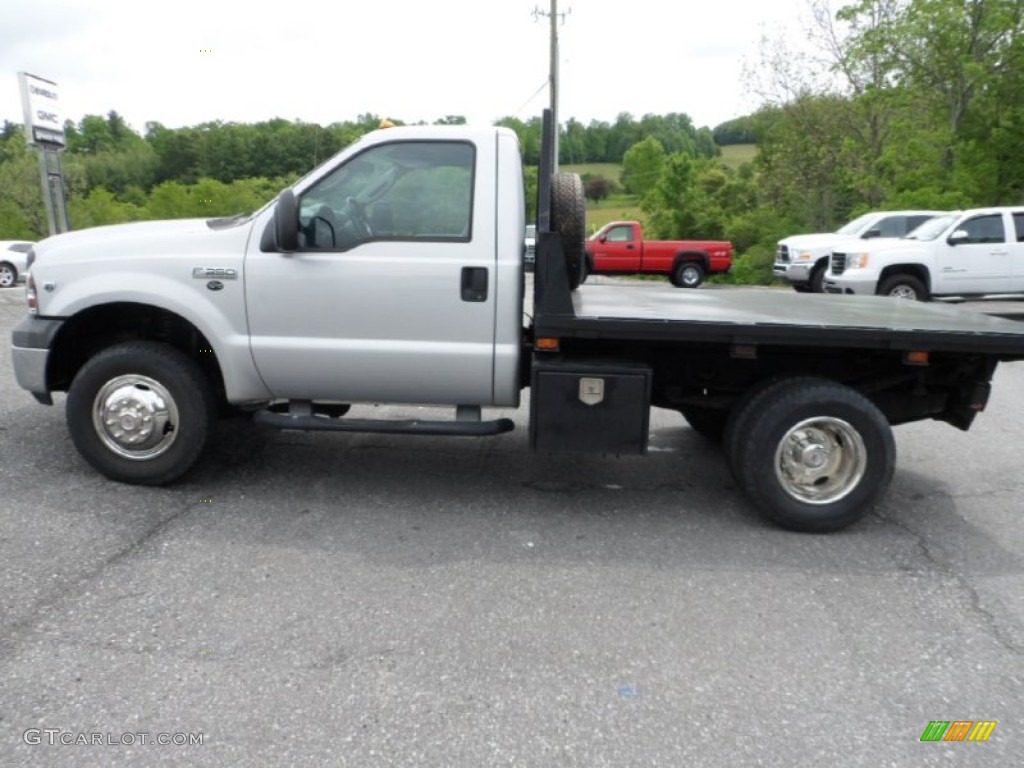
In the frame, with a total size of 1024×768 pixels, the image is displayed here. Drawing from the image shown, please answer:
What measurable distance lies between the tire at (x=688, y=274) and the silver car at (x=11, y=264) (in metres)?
17.7

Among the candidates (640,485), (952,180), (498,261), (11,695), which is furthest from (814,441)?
(952,180)

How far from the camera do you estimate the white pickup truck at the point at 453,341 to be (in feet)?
14.4

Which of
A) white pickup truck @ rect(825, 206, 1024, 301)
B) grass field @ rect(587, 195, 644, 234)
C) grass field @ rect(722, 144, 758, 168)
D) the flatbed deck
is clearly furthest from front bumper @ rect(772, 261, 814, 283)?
grass field @ rect(722, 144, 758, 168)

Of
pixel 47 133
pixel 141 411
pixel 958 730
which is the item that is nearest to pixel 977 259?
pixel 958 730

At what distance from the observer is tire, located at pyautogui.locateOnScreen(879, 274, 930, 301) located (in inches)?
560

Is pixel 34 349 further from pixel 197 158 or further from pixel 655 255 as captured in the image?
pixel 655 255

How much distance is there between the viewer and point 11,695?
2.87 m

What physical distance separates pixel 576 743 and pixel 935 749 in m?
1.18

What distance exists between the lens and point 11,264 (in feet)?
72.3

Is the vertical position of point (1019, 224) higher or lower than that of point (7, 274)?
higher

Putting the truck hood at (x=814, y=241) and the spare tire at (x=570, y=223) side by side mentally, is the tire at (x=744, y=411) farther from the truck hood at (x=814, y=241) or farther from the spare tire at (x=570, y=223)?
the truck hood at (x=814, y=241)

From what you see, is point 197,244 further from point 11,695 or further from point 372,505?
point 11,695

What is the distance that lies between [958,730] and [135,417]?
4300mm

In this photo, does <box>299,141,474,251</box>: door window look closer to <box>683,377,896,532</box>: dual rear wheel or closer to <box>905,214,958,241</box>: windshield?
<box>683,377,896,532</box>: dual rear wheel
